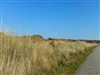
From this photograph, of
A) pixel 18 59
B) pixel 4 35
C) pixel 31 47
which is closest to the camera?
pixel 18 59

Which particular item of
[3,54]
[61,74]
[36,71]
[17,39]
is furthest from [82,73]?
[3,54]

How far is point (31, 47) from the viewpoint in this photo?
1143 cm

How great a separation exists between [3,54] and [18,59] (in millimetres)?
1082

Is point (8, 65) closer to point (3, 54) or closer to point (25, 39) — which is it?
point (3, 54)

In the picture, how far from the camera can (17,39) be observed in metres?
10.7

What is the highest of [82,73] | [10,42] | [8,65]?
[10,42]

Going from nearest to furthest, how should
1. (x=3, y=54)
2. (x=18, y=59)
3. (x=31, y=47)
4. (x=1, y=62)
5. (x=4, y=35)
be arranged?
(x=1, y=62) < (x=3, y=54) < (x=18, y=59) < (x=4, y=35) < (x=31, y=47)

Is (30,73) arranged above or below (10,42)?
below

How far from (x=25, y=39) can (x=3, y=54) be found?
10.9ft

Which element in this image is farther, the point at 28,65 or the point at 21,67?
the point at 28,65

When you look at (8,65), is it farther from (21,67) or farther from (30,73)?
(30,73)

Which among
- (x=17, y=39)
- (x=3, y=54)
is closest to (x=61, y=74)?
(x=17, y=39)

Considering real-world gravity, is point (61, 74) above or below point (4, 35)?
below

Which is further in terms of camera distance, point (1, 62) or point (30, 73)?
point (30, 73)
